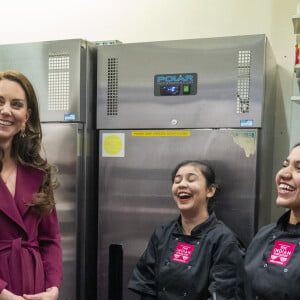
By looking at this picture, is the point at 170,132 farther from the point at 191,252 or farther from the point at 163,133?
the point at 191,252

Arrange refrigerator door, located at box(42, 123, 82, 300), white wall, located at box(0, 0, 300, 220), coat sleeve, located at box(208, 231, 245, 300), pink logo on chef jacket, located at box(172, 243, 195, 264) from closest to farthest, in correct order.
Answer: coat sleeve, located at box(208, 231, 245, 300)
pink logo on chef jacket, located at box(172, 243, 195, 264)
refrigerator door, located at box(42, 123, 82, 300)
white wall, located at box(0, 0, 300, 220)

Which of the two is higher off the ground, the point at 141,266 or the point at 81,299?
the point at 141,266

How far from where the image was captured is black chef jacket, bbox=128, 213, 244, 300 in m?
1.66

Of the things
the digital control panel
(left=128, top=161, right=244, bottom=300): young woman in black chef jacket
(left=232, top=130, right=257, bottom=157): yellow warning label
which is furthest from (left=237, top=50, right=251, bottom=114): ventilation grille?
(left=128, top=161, right=244, bottom=300): young woman in black chef jacket

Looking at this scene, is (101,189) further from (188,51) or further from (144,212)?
(188,51)

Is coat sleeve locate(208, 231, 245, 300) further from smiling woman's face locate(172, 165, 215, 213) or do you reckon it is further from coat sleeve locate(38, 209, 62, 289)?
coat sleeve locate(38, 209, 62, 289)

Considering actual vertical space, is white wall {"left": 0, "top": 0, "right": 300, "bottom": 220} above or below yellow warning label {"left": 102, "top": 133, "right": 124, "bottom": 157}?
above

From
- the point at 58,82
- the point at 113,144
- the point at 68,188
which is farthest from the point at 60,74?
the point at 68,188

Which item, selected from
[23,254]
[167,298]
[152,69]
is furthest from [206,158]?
[23,254]

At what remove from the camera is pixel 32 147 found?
1504 mm

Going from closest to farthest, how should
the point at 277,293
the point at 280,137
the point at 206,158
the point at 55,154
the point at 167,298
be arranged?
Result: the point at 277,293
the point at 167,298
the point at 206,158
the point at 55,154
the point at 280,137

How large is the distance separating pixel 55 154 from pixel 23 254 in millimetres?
780

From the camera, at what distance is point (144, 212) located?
202 centimetres

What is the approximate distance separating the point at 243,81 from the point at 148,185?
0.69m
